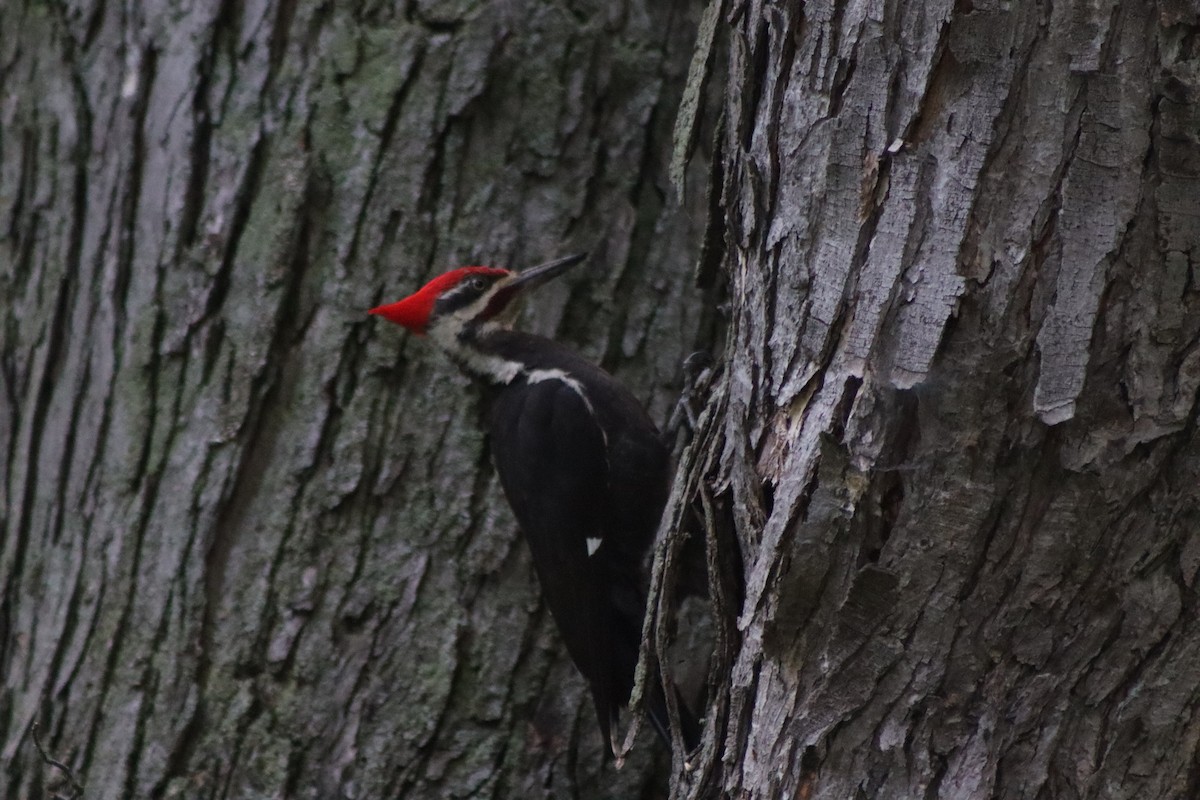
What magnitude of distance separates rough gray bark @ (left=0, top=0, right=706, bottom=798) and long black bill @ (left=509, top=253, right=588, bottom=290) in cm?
4

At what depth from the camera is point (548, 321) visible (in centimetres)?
298

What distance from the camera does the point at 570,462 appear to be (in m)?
3.11

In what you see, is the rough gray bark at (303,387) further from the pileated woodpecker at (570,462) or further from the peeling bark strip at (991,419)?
the peeling bark strip at (991,419)

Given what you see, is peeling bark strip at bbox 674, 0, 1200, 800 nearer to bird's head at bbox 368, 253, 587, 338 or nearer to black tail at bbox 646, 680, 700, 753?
black tail at bbox 646, 680, 700, 753

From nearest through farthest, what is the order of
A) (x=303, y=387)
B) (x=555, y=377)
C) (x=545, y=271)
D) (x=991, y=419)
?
(x=991, y=419)
(x=303, y=387)
(x=545, y=271)
(x=555, y=377)

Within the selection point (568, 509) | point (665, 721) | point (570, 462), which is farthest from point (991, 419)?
point (570, 462)

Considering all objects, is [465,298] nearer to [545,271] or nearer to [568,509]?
[545,271]

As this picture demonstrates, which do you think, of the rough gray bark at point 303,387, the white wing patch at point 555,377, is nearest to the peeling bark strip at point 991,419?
the rough gray bark at point 303,387

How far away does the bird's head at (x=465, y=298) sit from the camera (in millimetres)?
2693

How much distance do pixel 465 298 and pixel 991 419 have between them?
1.50 m

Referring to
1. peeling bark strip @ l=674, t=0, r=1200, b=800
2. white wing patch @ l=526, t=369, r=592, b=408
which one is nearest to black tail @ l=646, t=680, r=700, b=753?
white wing patch @ l=526, t=369, r=592, b=408

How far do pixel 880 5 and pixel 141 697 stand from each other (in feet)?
6.76

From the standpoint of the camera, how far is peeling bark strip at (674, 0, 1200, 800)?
166 centimetres

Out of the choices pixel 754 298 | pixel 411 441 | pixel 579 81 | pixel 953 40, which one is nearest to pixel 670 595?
pixel 754 298
